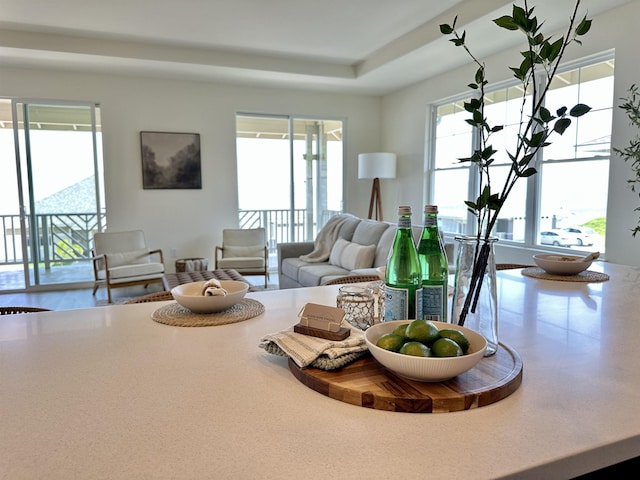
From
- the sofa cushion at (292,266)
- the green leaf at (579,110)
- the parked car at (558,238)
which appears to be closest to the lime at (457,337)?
the green leaf at (579,110)

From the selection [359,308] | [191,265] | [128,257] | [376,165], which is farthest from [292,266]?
[359,308]

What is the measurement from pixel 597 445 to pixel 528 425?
3.6 inches

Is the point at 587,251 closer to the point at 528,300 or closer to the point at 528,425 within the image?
the point at 528,300

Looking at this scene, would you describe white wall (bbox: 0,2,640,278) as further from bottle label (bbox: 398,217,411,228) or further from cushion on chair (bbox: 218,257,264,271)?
bottle label (bbox: 398,217,411,228)

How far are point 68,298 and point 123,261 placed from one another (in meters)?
0.77

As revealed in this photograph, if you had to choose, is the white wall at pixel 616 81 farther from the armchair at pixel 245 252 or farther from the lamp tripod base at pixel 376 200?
the armchair at pixel 245 252

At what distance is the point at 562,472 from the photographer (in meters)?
0.60

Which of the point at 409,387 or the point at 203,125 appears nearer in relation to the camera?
the point at 409,387

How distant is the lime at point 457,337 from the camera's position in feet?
2.66

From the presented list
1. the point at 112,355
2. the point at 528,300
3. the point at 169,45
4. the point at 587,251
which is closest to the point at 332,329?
the point at 112,355

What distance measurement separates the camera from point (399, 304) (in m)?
0.96

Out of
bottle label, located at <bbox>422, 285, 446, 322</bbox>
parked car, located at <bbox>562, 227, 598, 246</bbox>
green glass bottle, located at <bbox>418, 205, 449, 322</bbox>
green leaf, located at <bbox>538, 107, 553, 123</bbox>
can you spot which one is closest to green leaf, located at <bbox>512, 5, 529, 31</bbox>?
green leaf, located at <bbox>538, 107, 553, 123</bbox>

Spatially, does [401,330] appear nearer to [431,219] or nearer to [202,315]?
[431,219]

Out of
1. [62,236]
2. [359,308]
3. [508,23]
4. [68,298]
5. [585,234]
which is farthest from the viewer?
[62,236]
